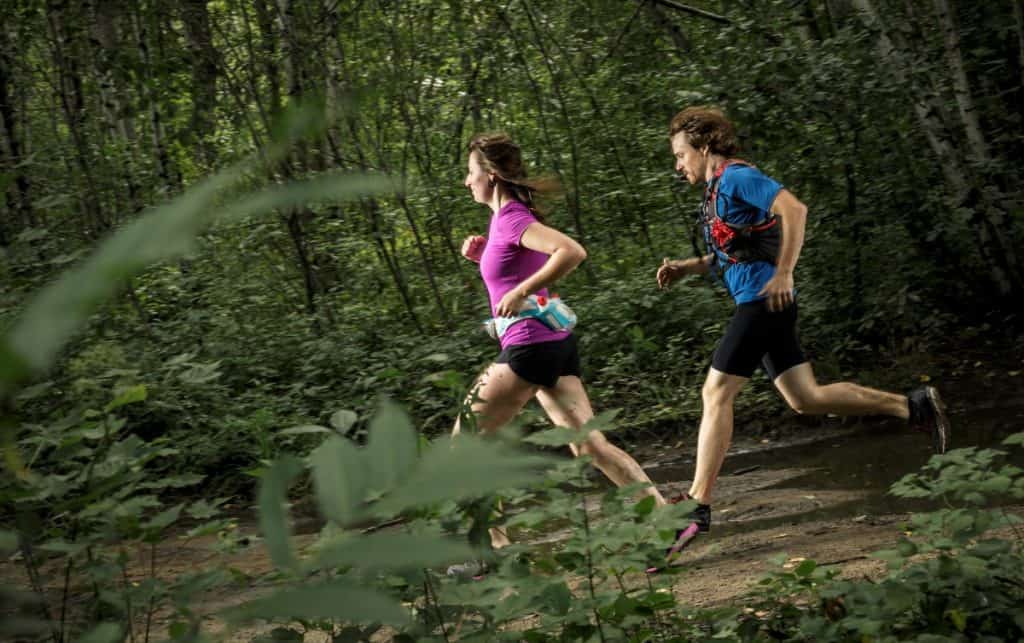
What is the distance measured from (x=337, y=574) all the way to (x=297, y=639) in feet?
5.71

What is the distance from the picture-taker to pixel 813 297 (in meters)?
10.5

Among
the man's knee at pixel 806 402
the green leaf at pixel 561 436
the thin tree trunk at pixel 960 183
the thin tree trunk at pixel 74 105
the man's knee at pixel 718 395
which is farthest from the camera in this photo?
the thin tree trunk at pixel 74 105

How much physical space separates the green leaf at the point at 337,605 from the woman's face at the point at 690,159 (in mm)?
5725

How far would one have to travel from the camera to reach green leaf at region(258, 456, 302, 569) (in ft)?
1.98

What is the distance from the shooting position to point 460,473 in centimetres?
55

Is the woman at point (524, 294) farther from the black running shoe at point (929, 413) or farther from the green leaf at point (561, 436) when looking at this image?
the green leaf at point (561, 436)

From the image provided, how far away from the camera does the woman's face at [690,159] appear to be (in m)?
6.11

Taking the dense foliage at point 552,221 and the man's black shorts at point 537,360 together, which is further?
the man's black shorts at point 537,360

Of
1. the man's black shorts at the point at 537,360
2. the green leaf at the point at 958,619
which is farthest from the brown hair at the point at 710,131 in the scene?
the green leaf at the point at 958,619

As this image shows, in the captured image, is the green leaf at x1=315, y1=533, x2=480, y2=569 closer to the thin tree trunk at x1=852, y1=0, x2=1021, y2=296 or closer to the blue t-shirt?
the blue t-shirt

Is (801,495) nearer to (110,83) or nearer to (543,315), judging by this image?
(543,315)

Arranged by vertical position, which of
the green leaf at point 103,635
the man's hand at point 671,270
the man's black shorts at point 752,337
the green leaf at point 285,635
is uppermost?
the man's hand at point 671,270

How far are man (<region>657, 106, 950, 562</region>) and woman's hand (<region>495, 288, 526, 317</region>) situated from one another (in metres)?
1.09

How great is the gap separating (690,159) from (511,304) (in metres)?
1.30
